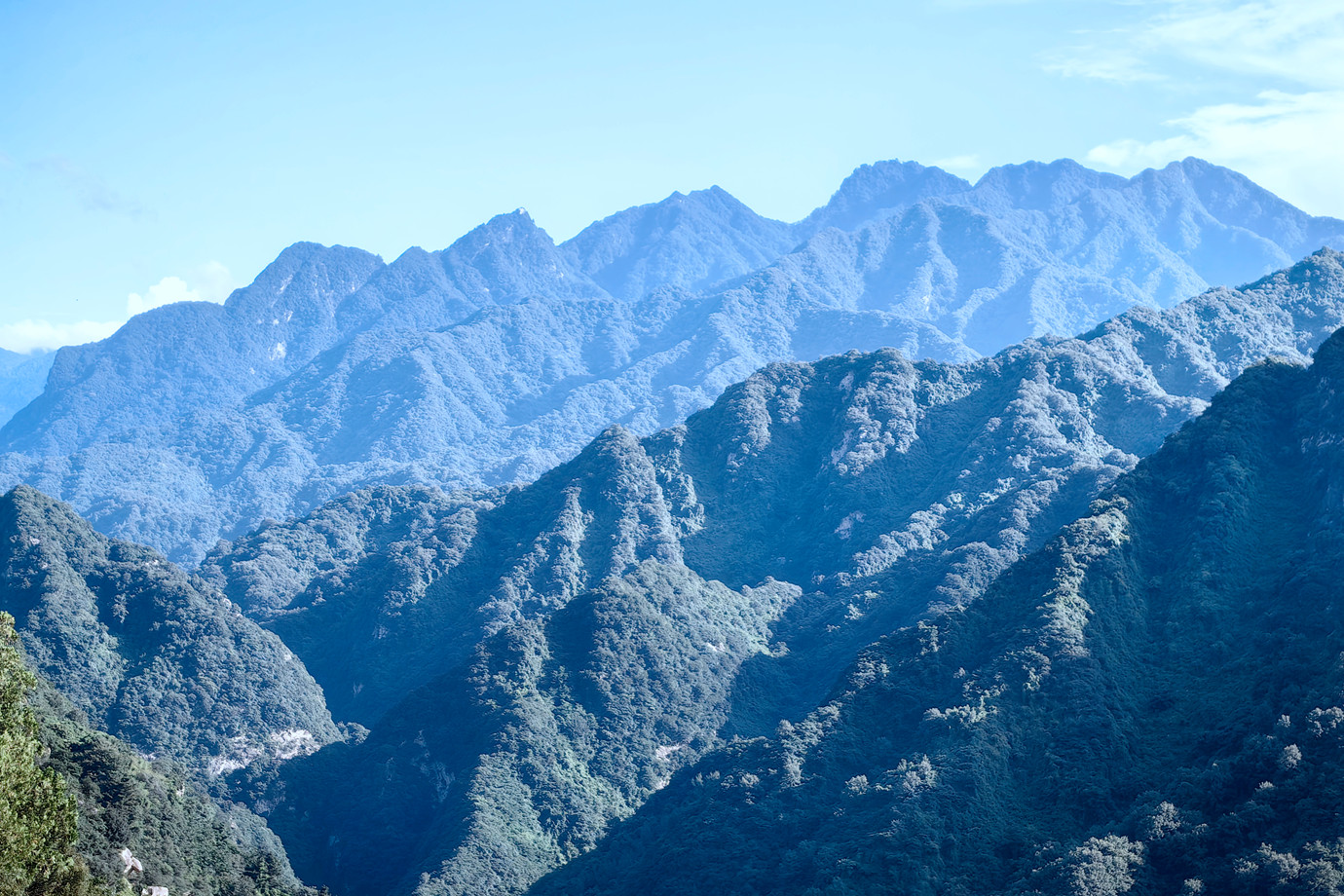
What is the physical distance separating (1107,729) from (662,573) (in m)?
54.3

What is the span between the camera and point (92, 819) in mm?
57500

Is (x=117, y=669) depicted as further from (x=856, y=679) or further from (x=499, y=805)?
(x=856, y=679)

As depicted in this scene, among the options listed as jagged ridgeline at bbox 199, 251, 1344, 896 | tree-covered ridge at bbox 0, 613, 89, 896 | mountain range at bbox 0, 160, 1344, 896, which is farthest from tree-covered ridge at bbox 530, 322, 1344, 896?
tree-covered ridge at bbox 0, 613, 89, 896

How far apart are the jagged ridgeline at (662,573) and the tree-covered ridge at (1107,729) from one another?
5.58 meters

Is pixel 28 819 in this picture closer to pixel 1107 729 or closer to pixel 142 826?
pixel 142 826

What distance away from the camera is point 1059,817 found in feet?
219

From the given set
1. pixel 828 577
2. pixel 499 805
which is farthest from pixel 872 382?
pixel 499 805

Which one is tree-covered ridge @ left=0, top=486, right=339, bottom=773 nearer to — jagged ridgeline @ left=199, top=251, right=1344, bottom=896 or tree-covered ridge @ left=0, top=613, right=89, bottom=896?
jagged ridgeline @ left=199, top=251, right=1344, bottom=896

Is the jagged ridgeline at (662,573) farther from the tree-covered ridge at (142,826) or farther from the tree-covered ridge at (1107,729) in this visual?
the tree-covered ridge at (142,826)

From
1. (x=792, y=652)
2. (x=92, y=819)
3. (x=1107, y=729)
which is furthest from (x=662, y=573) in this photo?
(x=92, y=819)

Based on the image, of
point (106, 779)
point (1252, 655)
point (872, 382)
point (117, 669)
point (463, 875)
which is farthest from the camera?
point (872, 382)

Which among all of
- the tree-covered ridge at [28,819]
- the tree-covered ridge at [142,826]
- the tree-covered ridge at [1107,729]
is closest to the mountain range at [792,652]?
the tree-covered ridge at [1107,729]

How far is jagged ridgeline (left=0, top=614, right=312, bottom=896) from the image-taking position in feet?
108

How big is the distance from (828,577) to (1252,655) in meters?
61.1
